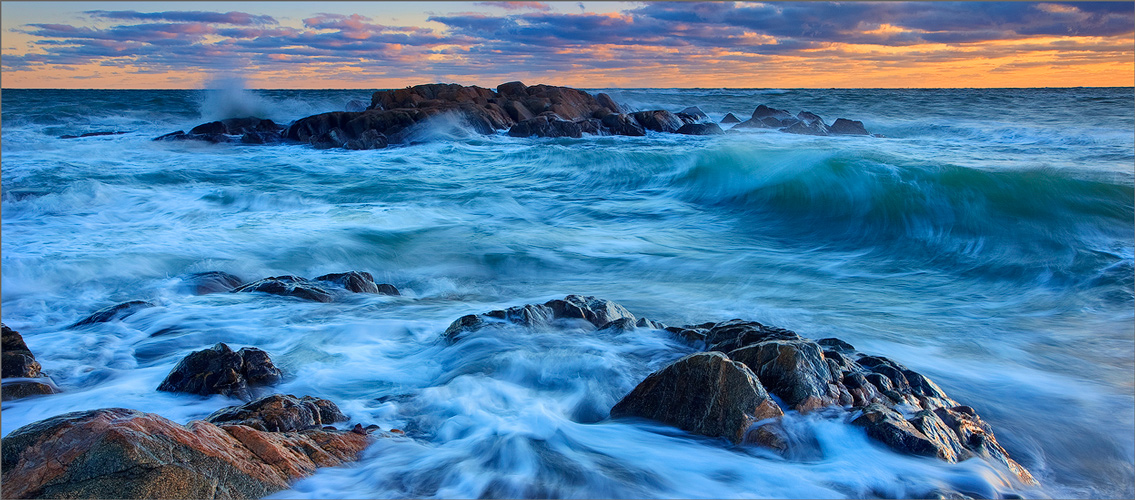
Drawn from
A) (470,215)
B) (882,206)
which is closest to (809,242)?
(882,206)

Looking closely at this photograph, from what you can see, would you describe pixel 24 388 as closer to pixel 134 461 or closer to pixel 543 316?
pixel 134 461

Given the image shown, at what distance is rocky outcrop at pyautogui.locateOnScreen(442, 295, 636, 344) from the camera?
4797 millimetres

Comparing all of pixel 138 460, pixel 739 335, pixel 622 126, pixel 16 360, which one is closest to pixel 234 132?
pixel 622 126

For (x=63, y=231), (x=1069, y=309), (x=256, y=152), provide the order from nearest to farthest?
(x=1069, y=309), (x=63, y=231), (x=256, y=152)

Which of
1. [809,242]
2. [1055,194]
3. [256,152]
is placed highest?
[1055,194]

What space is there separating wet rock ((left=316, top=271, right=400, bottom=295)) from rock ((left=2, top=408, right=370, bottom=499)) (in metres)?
3.42

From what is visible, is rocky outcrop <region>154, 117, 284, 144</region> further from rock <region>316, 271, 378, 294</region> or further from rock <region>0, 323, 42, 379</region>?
rock <region>0, 323, 42, 379</region>

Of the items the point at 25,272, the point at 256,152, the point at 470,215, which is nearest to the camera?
the point at 25,272

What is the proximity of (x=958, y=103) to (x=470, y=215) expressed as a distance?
98.5 ft

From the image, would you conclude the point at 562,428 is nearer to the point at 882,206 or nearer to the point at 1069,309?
the point at 1069,309

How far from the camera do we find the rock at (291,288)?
5.62 meters

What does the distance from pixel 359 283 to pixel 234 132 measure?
18.8 m

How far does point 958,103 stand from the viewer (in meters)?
32.0

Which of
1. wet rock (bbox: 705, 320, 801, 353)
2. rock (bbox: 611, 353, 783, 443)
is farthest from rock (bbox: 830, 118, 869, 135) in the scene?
rock (bbox: 611, 353, 783, 443)
